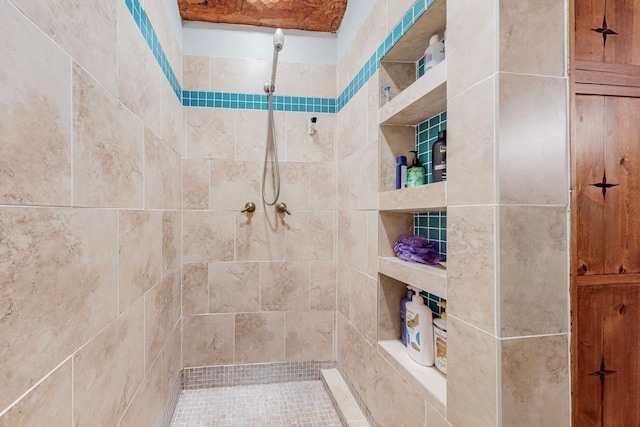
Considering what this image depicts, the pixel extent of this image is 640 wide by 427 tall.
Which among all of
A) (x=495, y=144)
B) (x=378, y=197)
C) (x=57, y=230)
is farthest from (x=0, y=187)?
(x=378, y=197)

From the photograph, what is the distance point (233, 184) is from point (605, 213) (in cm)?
174

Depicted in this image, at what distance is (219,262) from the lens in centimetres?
204

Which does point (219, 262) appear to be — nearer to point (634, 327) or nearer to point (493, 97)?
point (493, 97)

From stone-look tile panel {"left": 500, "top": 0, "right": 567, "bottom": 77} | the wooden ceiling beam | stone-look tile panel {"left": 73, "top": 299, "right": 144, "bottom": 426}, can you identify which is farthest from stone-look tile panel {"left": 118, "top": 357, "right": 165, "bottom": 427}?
the wooden ceiling beam

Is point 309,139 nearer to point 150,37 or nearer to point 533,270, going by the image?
point 150,37

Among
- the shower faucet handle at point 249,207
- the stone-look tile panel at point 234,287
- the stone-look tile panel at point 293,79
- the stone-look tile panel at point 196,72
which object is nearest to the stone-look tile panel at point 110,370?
Answer: the stone-look tile panel at point 234,287

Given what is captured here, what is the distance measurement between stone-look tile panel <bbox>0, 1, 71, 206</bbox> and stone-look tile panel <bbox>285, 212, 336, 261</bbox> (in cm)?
143

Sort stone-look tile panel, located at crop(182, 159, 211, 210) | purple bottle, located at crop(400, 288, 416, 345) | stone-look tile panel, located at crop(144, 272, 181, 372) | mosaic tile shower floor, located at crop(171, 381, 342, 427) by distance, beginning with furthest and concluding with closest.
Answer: stone-look tile panel, located at crop(182, 159, 211, 210)
mosaic tile shower floor, located at crop(171, 381, 342, 427)
purple bottle, located at crop(400, 288, 416, 345)
stone-look tile panel, located at crop(144, 272, 181, 372)

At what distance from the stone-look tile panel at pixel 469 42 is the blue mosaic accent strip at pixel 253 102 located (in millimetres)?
1231

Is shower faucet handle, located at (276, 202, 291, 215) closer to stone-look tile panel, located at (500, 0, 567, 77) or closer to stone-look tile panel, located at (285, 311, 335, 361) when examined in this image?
stone-look tile panel, located at (285, 311, 335, 361)

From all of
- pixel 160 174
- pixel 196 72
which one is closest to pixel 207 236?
pixel 160 174

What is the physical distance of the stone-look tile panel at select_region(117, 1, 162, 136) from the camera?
1072 mm

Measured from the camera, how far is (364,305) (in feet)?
5.53

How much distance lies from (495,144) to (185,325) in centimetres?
191
